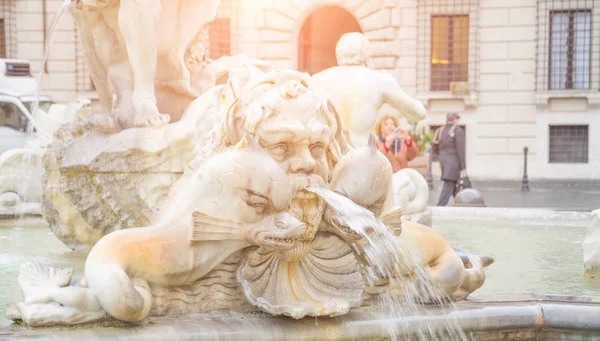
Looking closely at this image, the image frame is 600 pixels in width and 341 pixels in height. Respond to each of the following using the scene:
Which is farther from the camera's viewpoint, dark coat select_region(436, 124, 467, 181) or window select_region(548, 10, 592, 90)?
window select_region(548, 10, 592, 90)

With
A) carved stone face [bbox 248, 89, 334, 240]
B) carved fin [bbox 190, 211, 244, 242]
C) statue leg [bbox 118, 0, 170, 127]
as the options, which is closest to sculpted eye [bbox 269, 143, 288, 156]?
carved stone face [bbox 248, 89, 334, 240]

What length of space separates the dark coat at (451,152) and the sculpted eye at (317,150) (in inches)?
451

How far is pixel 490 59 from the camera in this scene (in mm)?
25609

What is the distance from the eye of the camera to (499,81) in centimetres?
2553

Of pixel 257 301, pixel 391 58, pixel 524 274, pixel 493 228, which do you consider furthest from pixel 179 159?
pixel 391 58

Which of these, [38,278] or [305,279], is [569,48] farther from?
[38,278]

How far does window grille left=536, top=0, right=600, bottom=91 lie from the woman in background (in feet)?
46.0

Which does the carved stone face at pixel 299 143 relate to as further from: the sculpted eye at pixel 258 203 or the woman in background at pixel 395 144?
the woman in background at pixel 395 144

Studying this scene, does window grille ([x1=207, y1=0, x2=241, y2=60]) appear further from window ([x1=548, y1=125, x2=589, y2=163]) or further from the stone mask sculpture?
the stone mask sculpture

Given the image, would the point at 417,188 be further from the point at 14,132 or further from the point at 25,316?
the point at 14,132

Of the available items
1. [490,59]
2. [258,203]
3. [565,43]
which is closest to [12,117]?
[490,59]

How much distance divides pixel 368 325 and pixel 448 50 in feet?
75.6

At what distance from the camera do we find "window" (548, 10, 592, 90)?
25.3 m

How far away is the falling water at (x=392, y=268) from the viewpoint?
136 inches
